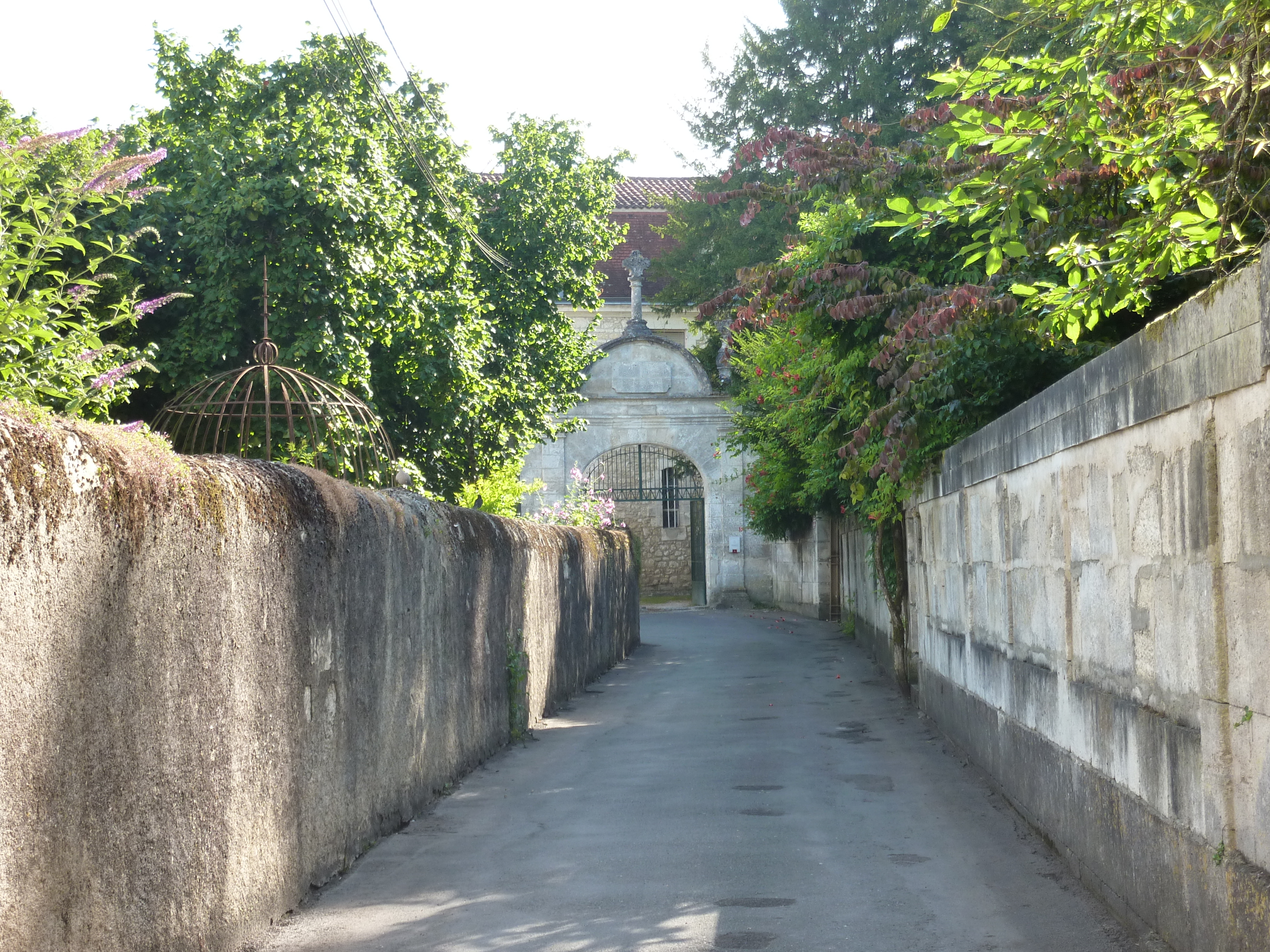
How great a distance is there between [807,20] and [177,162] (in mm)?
19351

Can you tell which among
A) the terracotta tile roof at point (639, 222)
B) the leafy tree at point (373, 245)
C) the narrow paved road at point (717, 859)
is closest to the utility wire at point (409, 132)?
the leafy tree at point (373, 245)

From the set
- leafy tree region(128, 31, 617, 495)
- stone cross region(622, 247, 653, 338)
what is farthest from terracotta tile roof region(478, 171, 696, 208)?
leafy tree region(128, 31, 617, 495)

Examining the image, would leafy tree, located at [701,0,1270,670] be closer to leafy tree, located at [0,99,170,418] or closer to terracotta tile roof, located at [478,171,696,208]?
leafy tree, located at [0,99,170,418]

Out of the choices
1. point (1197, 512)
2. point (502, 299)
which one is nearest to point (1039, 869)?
point (1197, 512)

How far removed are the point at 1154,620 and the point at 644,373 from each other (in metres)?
26.2

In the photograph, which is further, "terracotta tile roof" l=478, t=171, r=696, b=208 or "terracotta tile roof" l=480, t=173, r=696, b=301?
"terracotta tile roof" l=478, t=171, r=696, b=208

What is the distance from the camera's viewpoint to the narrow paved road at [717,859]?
457 centimetres

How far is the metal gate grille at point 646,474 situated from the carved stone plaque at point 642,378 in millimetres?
1353

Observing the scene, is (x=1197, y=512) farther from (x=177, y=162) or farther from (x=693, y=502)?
(x=693, y=502)

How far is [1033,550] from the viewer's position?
21.2ft

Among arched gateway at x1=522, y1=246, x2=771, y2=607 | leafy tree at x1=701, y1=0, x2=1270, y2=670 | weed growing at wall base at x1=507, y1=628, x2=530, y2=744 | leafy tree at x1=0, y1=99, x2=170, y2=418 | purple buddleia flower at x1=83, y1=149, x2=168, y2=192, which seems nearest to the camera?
leafy tree at x1=0, y1=99, x2=170, y2=418

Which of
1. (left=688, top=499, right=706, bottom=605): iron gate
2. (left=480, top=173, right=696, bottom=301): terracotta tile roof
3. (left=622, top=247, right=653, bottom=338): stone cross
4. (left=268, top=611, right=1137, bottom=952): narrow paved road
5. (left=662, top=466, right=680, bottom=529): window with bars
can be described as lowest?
(left=268, top=611, right=1137, bottom=952): narrow paved road

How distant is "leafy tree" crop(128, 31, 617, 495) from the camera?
12.9 meters

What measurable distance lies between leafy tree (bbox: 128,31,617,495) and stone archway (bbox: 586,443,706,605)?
8674mm
